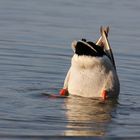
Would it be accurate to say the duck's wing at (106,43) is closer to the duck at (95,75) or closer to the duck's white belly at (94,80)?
the duck at (95,75)

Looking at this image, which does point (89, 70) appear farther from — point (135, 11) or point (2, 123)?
point (135, 11)

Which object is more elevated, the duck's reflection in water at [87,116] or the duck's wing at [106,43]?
the duck's wing at [106,43]

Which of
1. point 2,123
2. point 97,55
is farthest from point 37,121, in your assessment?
point 97,55

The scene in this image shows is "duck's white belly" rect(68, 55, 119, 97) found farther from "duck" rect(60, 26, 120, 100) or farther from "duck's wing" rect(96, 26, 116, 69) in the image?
"duck's wing" rect(96, 26, 116, 69)

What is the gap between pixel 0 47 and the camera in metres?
14.9

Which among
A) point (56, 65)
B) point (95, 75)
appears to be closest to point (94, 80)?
point (95, 75)

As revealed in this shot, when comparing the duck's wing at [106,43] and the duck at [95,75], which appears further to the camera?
the duck's wing at [106,43]

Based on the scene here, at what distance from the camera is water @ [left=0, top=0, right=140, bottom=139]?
388 inches

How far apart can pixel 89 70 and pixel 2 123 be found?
266 cm


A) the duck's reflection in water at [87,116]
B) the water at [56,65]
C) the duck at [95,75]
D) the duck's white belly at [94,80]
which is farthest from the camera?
the duck's white belly at [94,80]

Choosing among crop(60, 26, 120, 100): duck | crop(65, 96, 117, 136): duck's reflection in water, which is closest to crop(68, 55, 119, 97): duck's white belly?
crop(60, 26, 120, 100): duck

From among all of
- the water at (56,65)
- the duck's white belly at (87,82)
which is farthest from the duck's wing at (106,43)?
the water at (56,65)

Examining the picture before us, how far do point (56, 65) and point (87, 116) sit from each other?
11.5ft

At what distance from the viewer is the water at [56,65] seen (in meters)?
9.87
